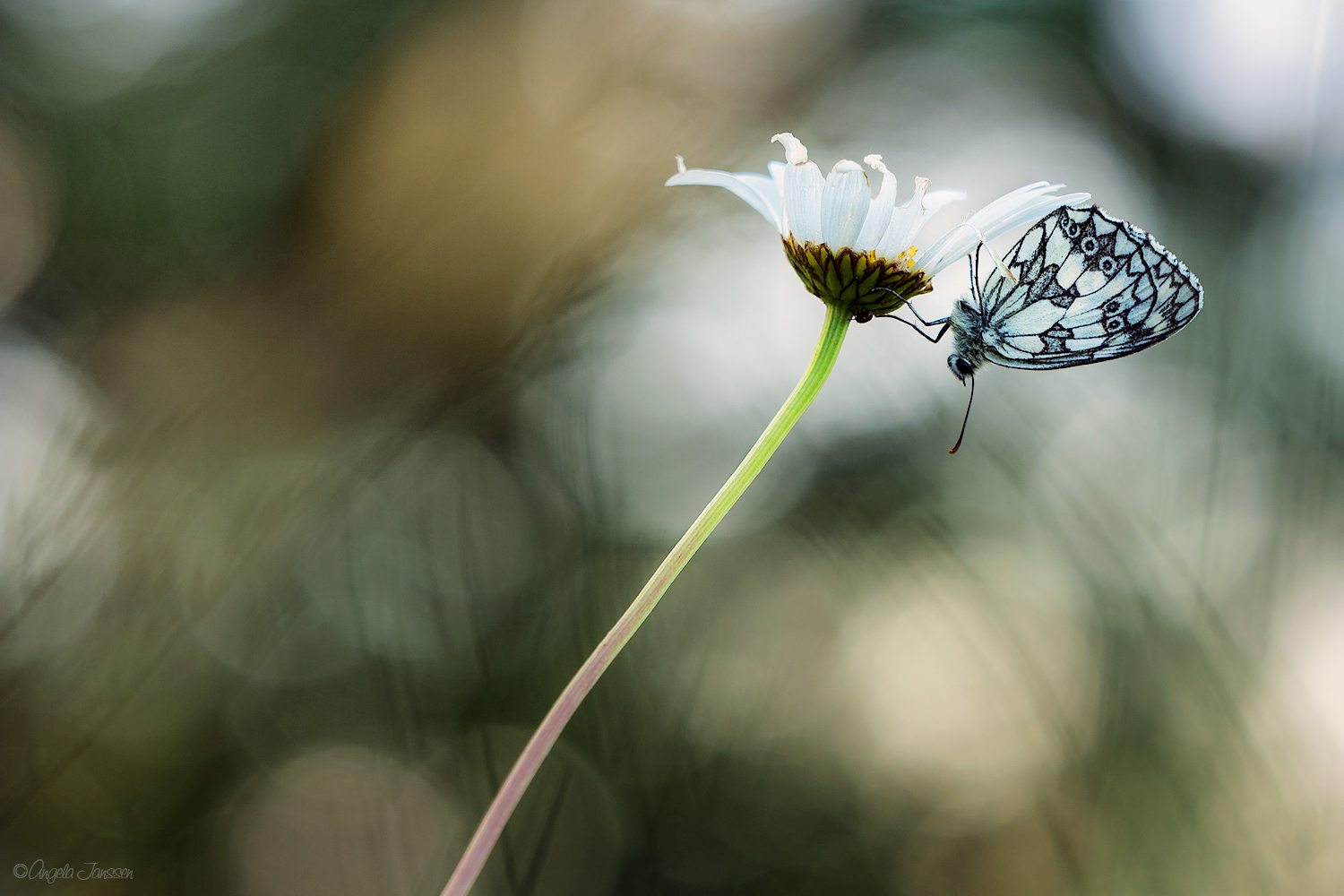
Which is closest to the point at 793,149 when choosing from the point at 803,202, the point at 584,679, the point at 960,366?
the point at 803,202

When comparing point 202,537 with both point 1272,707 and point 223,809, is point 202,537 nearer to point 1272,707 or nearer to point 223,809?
point 223,809

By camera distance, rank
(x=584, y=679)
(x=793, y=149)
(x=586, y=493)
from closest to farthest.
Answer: (x=584, y=679) → (x=793, y=149) → (x=586, y=493)

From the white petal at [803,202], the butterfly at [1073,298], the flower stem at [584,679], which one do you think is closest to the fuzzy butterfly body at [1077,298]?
the butterfly at [1073,298]

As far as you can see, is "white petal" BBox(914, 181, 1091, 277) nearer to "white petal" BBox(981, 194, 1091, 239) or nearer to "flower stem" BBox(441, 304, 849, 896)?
"white petal" BBox(981, 194, 1091, 239)

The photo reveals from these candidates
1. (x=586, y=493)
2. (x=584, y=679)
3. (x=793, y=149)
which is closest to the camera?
(x=584, y=679)

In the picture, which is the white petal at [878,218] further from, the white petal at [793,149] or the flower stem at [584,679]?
the flower stem at [584,679]

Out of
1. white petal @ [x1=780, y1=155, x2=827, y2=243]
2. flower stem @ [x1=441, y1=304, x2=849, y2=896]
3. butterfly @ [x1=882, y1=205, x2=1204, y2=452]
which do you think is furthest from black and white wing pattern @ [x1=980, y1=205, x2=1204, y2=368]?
flower stem @ [x1=441, y1=304, x2=849, y2=896]

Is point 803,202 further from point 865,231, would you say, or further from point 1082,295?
point 1082,295

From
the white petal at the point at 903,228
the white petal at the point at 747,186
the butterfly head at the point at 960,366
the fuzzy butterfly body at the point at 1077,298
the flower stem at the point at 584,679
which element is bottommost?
the flower stem at the point at 584,679
